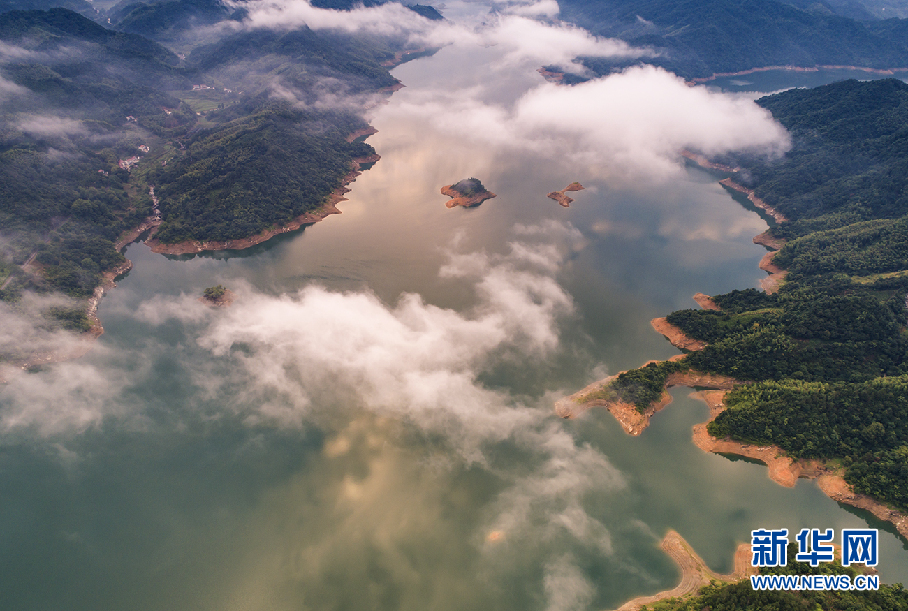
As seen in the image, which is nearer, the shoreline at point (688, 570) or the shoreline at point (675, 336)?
the shoreline at point (688, 570)

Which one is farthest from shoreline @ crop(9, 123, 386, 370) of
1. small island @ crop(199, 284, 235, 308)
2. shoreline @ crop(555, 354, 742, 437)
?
shoreline @ crop(555, 354, 742, 437)

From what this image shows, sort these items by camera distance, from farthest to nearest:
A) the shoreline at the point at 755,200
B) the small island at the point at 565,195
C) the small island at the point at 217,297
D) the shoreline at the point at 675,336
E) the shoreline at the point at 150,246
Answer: the small island at the point at 565,195 < the shoreline at the point at 755,200 < the small island at the point at 217,297 < the shoreline at the point at 675,336 < the shoreline at the point at 150,246

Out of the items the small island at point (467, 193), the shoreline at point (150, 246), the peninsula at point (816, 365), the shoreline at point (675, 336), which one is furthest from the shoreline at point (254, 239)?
the shoreline at point (675, 336)

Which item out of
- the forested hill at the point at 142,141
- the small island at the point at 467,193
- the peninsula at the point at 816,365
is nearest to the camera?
the peninsula at the point at 816,365

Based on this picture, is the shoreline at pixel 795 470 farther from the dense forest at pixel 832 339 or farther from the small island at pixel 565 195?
the small island at pixel 565 195

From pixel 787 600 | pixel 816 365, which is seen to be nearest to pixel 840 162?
pixel 816 365

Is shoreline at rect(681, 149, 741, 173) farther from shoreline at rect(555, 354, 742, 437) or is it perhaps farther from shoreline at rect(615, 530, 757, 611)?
shoreline at rect(615, 530, 757, 611)
